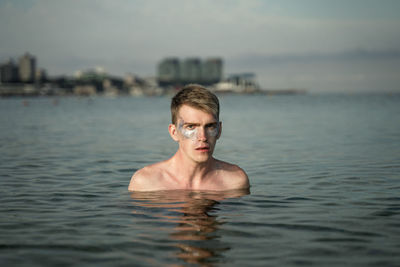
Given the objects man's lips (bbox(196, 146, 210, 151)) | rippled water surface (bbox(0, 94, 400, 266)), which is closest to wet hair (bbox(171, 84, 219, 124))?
man's lips (bbox(196, 146, 210, 151))

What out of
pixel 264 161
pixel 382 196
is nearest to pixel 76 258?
pixel 382 196

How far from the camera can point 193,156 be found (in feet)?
25.8

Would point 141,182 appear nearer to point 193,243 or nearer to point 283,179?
point 193,243

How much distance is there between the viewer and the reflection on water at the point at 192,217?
5.74m

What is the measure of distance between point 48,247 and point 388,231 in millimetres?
4600

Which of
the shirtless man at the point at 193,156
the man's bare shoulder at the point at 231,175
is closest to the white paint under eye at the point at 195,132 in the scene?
the shirtless man at the point at 193,156

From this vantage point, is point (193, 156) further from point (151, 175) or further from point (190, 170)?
point (151, 175)

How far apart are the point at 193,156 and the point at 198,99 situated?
0.99 metres

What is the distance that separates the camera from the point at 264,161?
15844 millimetres

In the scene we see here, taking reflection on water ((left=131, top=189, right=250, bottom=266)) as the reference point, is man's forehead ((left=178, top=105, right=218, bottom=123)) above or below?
above

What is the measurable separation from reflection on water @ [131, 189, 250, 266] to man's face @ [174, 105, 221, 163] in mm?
934

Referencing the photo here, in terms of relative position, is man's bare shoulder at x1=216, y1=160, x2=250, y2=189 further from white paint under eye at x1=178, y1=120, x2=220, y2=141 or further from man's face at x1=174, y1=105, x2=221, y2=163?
white paint under eye at x1=178, y1=120, x2=220, y2=141

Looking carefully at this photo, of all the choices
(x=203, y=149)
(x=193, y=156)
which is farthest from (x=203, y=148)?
(x=193, y=156)

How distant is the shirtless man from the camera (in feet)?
24.6
